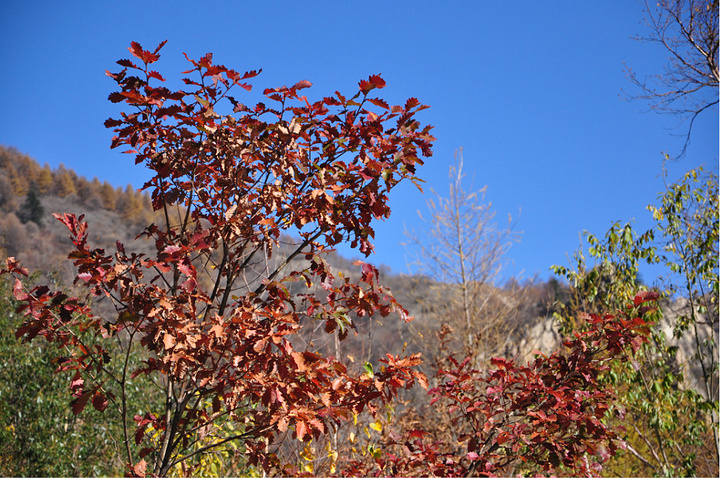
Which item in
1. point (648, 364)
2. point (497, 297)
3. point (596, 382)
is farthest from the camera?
point (497, 297)

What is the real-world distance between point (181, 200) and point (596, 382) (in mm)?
2385

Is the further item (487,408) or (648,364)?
(648,364)

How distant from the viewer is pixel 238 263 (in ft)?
7.88

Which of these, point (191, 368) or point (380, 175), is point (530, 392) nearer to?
point (380, 175)

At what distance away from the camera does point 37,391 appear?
639 cm

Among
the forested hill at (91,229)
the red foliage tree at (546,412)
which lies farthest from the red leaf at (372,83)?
the forested hill at (91,229)

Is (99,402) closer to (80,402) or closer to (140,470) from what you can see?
(80,402)

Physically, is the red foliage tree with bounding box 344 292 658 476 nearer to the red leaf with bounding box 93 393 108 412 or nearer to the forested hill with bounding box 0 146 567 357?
the red leaf with bounding box 93 393 108 412

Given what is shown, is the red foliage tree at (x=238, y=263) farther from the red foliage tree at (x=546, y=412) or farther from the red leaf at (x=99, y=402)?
the red foliage tree at (x=546, y=412)

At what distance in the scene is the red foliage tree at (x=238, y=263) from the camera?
1875mm

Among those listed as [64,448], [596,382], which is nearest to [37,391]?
[64,448]

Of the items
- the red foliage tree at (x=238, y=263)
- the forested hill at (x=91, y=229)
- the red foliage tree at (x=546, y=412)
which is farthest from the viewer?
the forested hill at (x=91, y=229)

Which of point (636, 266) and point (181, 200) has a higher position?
point (636, 266)

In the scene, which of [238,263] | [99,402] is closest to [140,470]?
[99,402]
